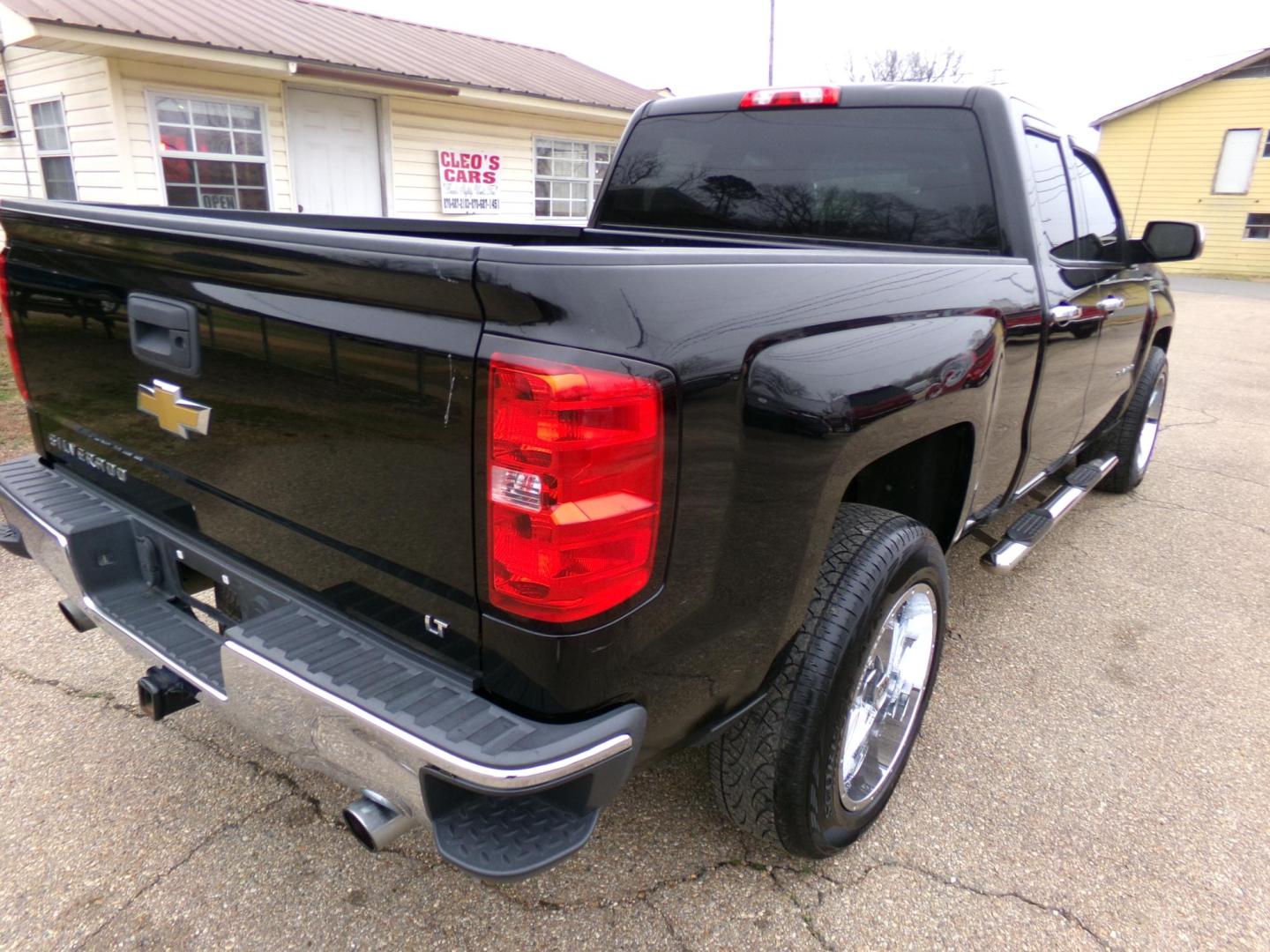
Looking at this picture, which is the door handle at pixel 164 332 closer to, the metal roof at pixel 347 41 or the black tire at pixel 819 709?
the black tire at pixel 819 709

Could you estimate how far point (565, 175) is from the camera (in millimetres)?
12961

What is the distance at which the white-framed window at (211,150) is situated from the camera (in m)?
8.50

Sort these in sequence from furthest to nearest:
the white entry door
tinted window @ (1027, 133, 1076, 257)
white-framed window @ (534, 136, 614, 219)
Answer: white-framed window @ (534, 136, 614, 219)
the white entry door
tinted window @ (1027, 133, 1076, 257)

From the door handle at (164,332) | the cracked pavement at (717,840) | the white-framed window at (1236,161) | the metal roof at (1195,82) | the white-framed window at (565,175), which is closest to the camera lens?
the door handle at (164,332)

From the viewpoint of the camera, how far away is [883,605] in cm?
205

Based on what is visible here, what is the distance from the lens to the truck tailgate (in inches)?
56.5

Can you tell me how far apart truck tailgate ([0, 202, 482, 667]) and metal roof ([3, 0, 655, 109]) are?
23.1 ft

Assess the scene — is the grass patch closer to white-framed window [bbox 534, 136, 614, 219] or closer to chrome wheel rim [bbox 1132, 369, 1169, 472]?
chrome wheel rim [bbox 1132, 369, 1169, 472]

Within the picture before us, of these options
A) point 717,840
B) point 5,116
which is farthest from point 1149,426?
point 5,116

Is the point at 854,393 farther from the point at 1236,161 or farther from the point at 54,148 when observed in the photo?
the point at 1236,161

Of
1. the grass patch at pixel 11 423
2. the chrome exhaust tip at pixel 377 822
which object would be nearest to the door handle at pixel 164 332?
the chrome exhaust tip at pixel 377 822

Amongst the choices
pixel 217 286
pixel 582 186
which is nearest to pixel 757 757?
pixel 217 286

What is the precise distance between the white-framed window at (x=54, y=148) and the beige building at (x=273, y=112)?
26 mm

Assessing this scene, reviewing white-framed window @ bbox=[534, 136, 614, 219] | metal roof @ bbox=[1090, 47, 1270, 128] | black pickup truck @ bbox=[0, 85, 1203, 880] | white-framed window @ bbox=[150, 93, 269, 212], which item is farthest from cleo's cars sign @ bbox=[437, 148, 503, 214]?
metal roof @ bbox=[1090, 47, 1270, 128]
